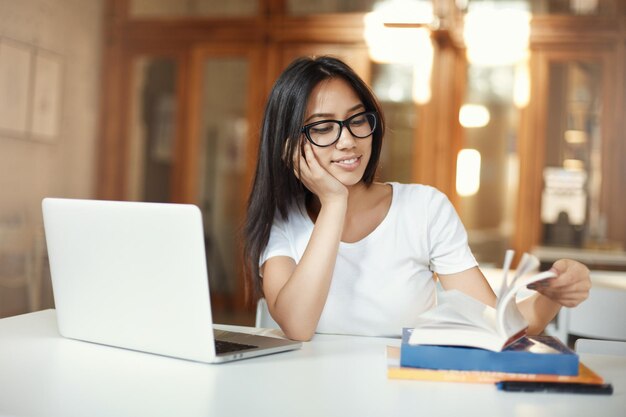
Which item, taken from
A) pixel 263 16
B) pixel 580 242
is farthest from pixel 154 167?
pixel 580 242

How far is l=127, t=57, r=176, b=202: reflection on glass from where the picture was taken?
6.92m

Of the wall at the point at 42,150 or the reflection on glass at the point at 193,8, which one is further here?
the reflection on glass at the point at 193,8

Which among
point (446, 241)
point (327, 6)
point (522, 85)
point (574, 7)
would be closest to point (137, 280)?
point (446, 241)

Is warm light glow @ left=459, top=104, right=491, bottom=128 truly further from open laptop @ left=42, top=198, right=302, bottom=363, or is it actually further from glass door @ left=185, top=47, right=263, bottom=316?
open laptop @ left=42, top=198, right=302, bottom=363

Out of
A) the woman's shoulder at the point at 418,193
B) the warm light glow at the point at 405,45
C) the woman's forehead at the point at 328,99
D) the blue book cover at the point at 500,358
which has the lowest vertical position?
the blue book cover at the point at 500,358

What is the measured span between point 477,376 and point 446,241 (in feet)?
2.37

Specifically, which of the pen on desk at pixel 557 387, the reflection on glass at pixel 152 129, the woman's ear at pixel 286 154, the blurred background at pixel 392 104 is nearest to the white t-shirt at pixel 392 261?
the woman's ear at pixel 286 154

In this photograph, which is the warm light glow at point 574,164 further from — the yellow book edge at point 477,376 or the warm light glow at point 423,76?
the yellow book edge at point 477,376

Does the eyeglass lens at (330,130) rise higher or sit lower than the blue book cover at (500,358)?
higher

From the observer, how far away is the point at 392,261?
185 cm

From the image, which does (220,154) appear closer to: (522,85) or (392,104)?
(392,104)

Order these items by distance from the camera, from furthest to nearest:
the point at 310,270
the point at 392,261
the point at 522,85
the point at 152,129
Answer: the point at 152,129 → the point at 522,85 → the point at 392,261 → the point at 310,270

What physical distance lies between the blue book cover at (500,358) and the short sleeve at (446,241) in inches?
24.0

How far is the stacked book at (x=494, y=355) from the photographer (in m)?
1.13
